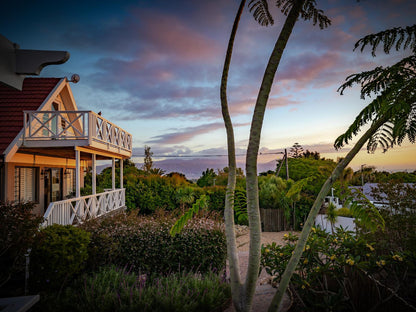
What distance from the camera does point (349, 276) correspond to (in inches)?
166

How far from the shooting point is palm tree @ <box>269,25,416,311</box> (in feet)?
10.4

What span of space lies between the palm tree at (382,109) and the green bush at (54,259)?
3.74m

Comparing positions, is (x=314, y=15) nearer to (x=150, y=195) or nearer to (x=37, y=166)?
(x=37, y=166)

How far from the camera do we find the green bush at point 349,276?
3.87m

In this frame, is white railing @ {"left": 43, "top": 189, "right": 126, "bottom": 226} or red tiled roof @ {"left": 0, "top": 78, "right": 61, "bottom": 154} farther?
red tiled roof @ {"left": 0, "top": 78, "right": 61, "bottom": 154}

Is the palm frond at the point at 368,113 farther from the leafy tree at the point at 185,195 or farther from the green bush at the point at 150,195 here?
the green bush at the point at 150,195

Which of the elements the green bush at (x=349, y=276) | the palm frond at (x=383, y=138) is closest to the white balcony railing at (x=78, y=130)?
the green bush at (x=349, y=276)

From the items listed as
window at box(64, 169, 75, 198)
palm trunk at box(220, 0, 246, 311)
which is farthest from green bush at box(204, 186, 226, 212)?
palm trunk at box(220, 0, 246, 311)

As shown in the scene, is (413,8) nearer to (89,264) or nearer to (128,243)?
(128,243)

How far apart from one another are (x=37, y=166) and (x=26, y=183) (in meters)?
0.90

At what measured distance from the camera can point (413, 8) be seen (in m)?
3.98

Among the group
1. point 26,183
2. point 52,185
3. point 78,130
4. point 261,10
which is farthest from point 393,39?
point 52,185

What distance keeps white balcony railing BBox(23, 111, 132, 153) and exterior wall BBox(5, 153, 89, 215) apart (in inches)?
43.5

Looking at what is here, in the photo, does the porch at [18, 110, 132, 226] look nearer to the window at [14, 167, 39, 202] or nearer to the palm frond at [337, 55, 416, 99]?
the window at [14, 167, 39, 202]
